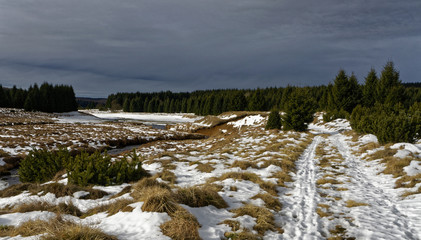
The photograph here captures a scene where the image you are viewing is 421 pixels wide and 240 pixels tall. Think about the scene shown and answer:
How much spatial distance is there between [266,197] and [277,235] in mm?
1911

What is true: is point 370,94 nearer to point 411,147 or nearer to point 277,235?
point 411,147

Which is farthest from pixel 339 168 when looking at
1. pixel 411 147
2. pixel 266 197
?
pixel 266 197

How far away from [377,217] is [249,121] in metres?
39.0

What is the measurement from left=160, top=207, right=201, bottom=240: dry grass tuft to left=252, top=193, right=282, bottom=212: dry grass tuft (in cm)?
242

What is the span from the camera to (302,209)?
6.08 metres

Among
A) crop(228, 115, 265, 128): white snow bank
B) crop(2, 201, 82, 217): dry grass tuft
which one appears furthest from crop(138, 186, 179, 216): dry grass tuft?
crop(228, 115, 265, 128): white snow bank

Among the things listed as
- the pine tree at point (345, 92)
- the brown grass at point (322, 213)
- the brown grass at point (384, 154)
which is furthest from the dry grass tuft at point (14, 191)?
the pine tree at point (345, 92)

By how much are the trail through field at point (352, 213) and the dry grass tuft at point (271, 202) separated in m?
0.20

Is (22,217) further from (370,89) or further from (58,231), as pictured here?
(370,89)

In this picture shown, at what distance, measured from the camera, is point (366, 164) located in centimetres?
1118

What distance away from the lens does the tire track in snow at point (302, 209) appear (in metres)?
4.86

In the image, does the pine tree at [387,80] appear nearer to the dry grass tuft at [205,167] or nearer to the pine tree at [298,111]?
the pine tree at [298,111]

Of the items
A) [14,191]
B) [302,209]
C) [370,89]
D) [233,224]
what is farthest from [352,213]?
[370,89]

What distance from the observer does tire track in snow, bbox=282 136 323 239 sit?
16.0ft
